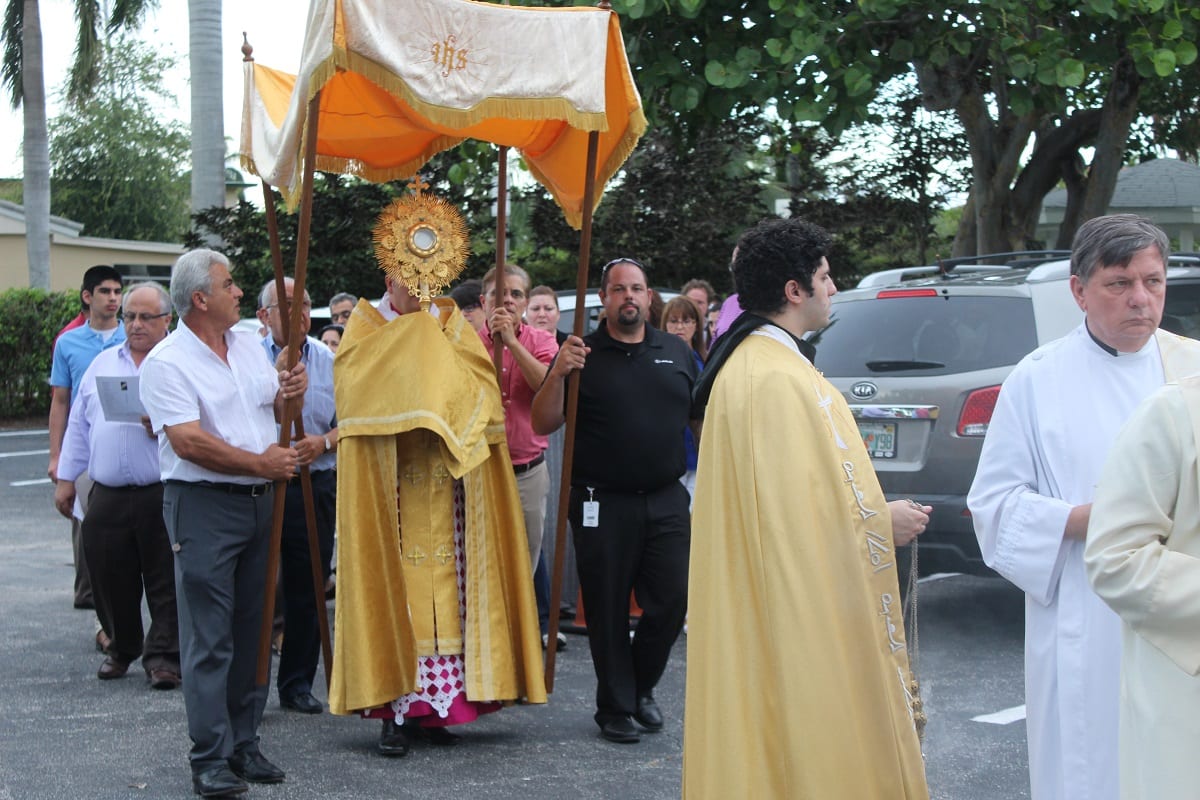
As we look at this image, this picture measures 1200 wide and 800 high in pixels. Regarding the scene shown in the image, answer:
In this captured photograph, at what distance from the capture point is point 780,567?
146 inches

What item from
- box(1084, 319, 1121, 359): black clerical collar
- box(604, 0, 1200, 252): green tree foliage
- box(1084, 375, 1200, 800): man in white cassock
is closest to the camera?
box(1084, 375, 1200, 800): man in white cassock

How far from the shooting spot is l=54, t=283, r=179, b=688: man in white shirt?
720 centimetres

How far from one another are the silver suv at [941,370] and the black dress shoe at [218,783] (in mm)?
3770

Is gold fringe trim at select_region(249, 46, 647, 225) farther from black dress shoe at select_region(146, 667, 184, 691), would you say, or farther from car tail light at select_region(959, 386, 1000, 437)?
black dress shoe at select_region(146, 667, 184, 691)

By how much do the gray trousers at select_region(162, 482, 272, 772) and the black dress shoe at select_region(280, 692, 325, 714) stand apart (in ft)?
3.56

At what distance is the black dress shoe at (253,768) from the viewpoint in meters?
5.68

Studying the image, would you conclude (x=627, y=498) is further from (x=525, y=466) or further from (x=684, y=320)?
(x=684, y=320)

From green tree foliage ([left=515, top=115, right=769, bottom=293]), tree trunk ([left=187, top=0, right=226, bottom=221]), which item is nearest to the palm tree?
green tree foliage ([left=515, top=115, right=769, bottom=293])

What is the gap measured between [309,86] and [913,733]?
3.28 m

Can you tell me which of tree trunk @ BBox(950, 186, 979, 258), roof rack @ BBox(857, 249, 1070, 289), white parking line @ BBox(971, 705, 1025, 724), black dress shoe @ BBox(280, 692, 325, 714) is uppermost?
tree trunk @ BBox(950, 186, 979, 258)

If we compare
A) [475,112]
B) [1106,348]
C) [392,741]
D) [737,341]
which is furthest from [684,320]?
[1106,348]

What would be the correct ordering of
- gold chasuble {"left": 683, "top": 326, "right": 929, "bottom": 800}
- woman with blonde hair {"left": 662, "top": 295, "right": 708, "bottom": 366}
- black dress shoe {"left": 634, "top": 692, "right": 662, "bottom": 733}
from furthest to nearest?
woman with blonde hair {"left": 662, "top": 295, "right": 708, "bottom": 366} < black dress shoe {"left": 634, "top": 692, "right": 662, "bottom": 733} < gold chasuble {"left": 683, "top": 326, "right": 929, "bottom": 800}

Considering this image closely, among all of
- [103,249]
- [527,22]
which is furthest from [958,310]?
[103,249]

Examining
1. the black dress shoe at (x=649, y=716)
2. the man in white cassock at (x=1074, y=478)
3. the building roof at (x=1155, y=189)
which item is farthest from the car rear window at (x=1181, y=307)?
the building roof at (x=1155, y=189)
